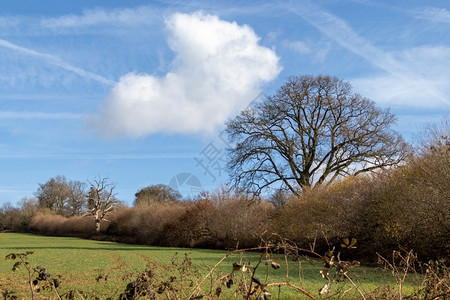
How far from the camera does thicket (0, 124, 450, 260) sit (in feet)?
53.1

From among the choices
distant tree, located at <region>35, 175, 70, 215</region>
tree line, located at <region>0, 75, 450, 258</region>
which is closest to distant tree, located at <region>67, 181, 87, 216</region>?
distant tree, located at <region>35, 175, 70, 215</region>

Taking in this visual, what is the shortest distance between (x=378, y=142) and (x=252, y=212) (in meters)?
10.7

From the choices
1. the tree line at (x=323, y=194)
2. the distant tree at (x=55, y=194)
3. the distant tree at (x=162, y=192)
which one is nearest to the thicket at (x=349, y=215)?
the tree line at (x=323, y=194)

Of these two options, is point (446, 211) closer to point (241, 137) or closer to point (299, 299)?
point (299, 299)

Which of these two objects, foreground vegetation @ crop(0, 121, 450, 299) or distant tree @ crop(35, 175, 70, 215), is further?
distant tree @ crop(35, 175, 70, 215)

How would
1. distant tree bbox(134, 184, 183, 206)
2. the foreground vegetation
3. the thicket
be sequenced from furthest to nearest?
1. distant tree bbox(134, 184, 183, 206)
2. the thicket
3. the foreground vegetation

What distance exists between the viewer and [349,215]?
20.8m

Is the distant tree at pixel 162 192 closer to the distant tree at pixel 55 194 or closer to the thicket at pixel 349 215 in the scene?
the distant tree at pixel 55 194

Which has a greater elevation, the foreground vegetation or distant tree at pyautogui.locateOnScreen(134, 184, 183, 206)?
distant tree at pyautogui.locateOnScreen(134, 184, 183, 206)

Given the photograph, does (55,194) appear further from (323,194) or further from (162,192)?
(323,194)

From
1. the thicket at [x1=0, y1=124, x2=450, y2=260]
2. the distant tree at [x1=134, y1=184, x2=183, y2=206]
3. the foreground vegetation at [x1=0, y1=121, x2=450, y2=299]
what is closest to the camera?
the foreground vegetation at [x1=0, y1=121, x2=450, y2=299]

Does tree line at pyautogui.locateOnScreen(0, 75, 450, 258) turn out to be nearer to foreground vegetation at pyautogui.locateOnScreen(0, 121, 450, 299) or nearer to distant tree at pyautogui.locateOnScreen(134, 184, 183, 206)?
foreground vegetation at pyautogui.locateOnScreen(0, 121, 450, 299)

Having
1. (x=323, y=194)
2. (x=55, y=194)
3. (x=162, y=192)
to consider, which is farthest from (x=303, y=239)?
(x=55, y=194)

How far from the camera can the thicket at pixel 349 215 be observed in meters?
16.2
